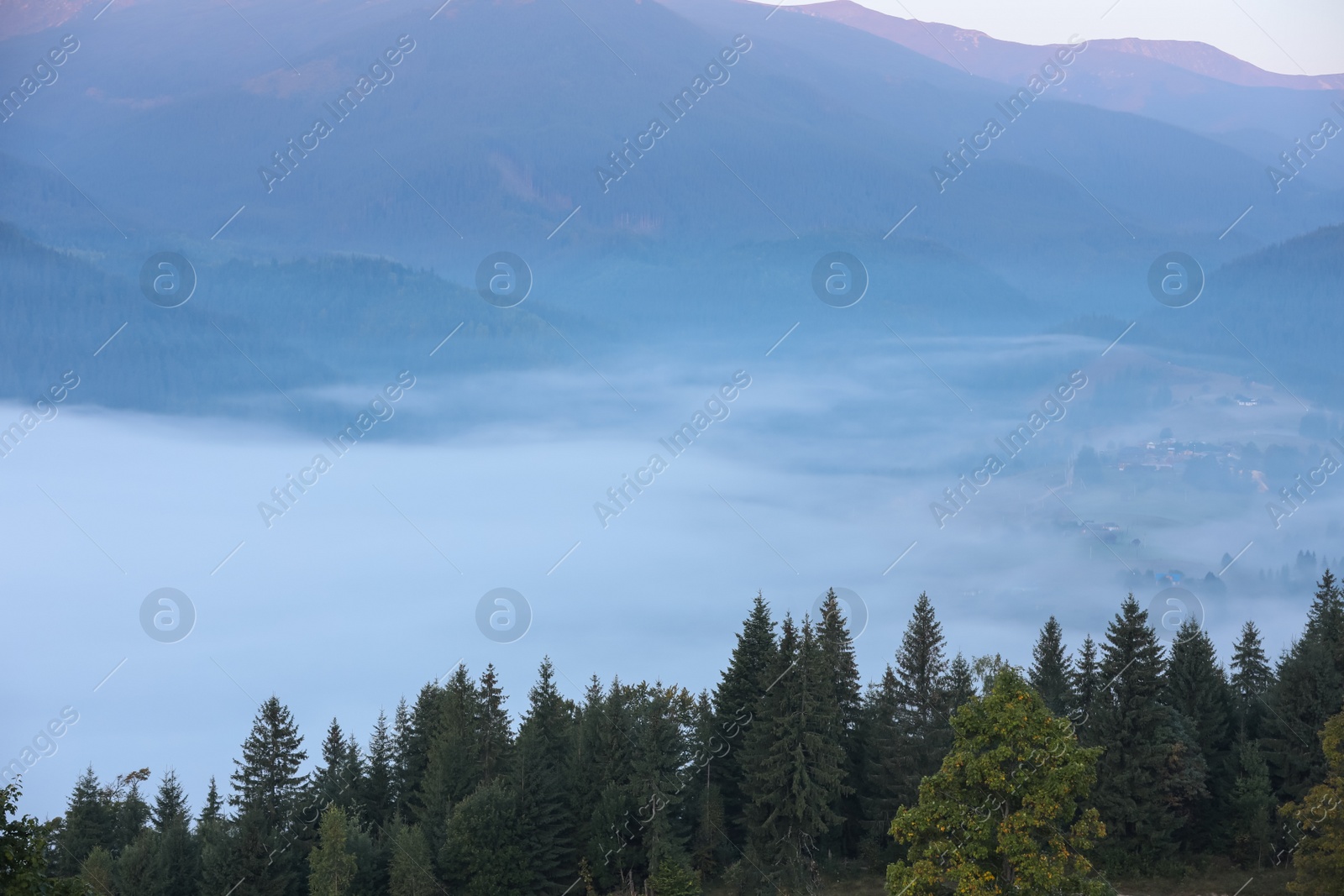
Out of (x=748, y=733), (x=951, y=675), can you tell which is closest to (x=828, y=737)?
(x=748, y=733)

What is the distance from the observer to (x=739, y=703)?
177 ft

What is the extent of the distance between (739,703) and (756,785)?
435 cm

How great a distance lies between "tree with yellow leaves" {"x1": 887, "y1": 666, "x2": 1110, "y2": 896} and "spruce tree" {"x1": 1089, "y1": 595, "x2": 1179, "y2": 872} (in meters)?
19.7

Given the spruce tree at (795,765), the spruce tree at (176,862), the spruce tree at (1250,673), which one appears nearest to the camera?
the spruce tree at (795,765)

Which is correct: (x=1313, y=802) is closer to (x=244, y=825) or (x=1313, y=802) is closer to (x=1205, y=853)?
(x=1205, y=853)

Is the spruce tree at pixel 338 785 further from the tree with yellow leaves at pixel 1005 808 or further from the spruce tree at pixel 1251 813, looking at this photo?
the spruce tree at pixel 1251 813

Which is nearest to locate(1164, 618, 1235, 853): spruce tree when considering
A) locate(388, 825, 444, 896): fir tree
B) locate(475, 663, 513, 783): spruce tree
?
locate(475, 663, 513, 783): spruce tree

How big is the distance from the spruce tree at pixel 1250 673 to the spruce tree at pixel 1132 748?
904cm

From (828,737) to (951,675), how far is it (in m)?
7.29

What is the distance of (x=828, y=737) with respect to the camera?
166 ft

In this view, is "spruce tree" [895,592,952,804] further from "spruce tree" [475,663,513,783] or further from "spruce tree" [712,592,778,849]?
"spruce tree" [475,663,513,783]

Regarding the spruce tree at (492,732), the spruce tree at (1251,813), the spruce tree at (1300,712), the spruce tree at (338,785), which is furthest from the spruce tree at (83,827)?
the spruce tree at (1300,712)

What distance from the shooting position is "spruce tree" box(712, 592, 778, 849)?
175ft

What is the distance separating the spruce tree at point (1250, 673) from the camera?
2247 inches
